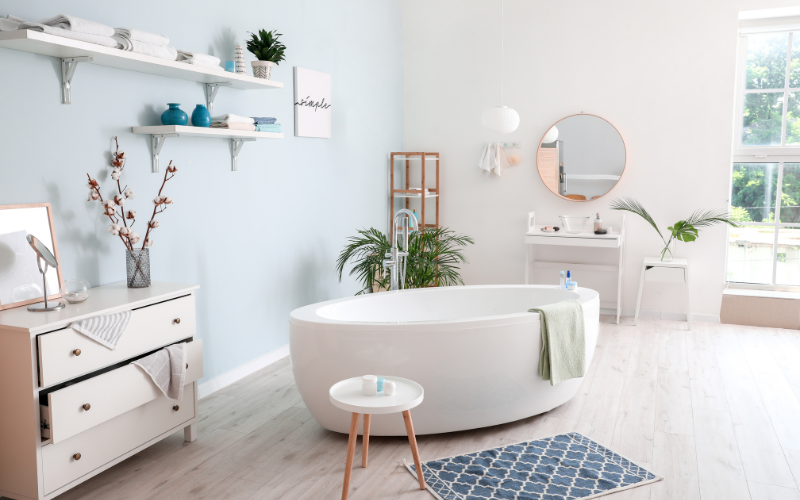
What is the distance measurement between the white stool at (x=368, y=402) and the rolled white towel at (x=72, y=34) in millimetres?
1573

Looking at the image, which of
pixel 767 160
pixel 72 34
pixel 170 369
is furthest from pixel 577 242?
pixel 72 34

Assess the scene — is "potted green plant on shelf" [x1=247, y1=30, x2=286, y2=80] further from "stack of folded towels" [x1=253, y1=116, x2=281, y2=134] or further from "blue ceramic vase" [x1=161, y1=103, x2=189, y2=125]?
"blue ceramic vase" [x1=161, y1=103, x2=189, y2=125]

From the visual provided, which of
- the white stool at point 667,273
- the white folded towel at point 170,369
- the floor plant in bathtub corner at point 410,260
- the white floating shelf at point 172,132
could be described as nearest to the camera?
the white folded towel at point 170,369

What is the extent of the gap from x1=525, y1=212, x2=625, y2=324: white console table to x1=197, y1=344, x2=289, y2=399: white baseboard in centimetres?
218

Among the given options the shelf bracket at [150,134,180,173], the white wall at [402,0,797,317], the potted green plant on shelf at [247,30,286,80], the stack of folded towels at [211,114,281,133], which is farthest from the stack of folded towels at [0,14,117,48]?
the white wall at [402,0,797,317]

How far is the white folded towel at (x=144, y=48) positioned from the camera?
7.98 feet

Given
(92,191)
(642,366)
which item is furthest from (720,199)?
(92,191)

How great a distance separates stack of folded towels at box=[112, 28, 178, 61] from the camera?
244 cm

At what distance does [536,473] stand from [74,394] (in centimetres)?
173

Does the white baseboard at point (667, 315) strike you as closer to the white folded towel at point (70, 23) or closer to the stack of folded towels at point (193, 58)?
the stack of folded towels at point (193, 58)

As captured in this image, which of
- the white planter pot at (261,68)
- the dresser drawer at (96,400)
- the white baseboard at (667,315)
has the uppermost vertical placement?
the white planter pot at (261,68)

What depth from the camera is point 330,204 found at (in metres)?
4.53

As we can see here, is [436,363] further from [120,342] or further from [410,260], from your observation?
[410,260]

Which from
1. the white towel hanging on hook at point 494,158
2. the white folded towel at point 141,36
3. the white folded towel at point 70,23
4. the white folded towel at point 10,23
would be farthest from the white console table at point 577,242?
the white folded towel at point 10,23
